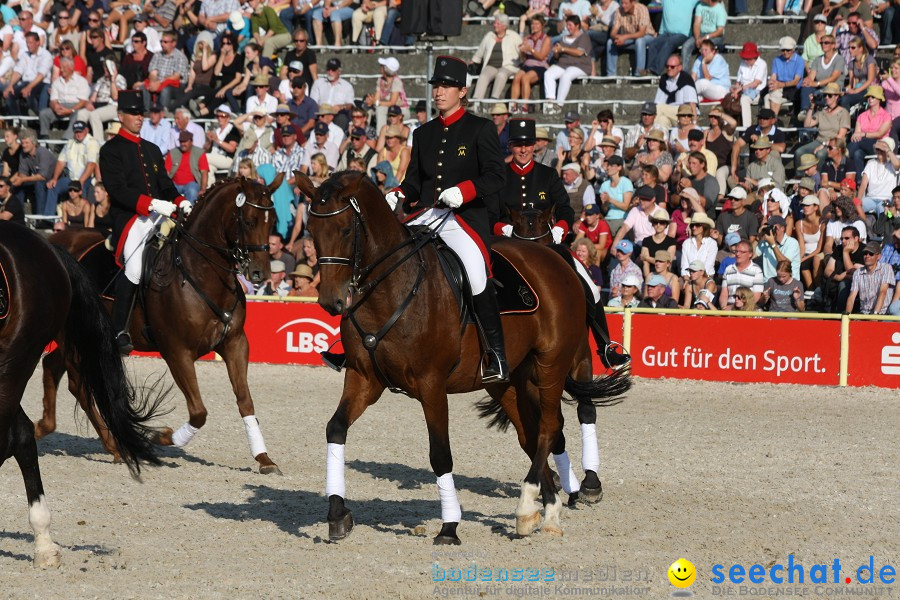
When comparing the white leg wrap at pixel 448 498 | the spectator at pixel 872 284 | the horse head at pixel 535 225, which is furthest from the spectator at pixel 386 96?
the white leg wrap at pixel 448 498

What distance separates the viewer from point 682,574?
24.0ft

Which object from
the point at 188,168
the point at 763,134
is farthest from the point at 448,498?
the point at 188,168

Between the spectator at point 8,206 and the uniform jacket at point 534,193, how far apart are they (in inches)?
432

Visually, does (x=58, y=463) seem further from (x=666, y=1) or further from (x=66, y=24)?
(x=66, y=24)

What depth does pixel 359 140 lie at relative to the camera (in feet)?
66.2

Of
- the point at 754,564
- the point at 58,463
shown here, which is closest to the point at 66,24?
the point at 58,463

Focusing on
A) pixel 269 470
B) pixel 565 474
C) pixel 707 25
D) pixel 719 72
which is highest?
pixel 707 25

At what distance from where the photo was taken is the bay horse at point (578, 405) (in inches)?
376

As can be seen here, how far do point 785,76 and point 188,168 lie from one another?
931 cm

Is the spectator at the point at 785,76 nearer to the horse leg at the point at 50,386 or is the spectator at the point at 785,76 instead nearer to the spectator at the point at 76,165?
the spectator at the point at 76,165

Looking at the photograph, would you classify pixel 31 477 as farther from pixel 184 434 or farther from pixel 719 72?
pixel 719 72

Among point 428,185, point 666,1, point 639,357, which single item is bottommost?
point 639,357

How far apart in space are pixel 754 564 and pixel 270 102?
51.6 ft

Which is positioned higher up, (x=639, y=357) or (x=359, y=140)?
(x=359, y=140)
